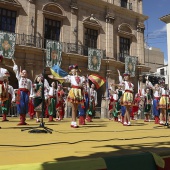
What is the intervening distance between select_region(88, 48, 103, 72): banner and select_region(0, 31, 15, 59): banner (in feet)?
22.1

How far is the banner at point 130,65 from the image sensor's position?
75.6 feet

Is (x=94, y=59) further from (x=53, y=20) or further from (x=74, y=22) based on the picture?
(x=53, y=20)

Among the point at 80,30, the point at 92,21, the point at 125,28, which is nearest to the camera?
the point at 80,30

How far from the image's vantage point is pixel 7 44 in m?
17.0

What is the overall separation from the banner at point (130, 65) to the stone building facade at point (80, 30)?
46 cm

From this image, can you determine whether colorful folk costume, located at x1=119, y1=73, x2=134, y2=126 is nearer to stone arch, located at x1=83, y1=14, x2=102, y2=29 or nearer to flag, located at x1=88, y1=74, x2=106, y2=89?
flag, located at x1=88, y1=74, x2=106, y2=89

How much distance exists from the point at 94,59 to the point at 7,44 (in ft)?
25.0

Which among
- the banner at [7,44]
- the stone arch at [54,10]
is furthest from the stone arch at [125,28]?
the banner at [7,44]

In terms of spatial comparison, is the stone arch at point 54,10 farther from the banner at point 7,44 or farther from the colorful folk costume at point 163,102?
the colorful folk costume at point 163,102

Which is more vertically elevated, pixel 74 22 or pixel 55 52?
pixel 74 22

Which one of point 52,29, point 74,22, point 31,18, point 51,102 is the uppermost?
point 74,22

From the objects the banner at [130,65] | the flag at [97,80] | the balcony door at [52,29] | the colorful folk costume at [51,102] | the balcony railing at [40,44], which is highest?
the balcony door at [52,29]

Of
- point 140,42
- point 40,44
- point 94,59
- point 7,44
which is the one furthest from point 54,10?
point 140,42

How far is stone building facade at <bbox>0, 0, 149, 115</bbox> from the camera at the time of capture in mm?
18438
